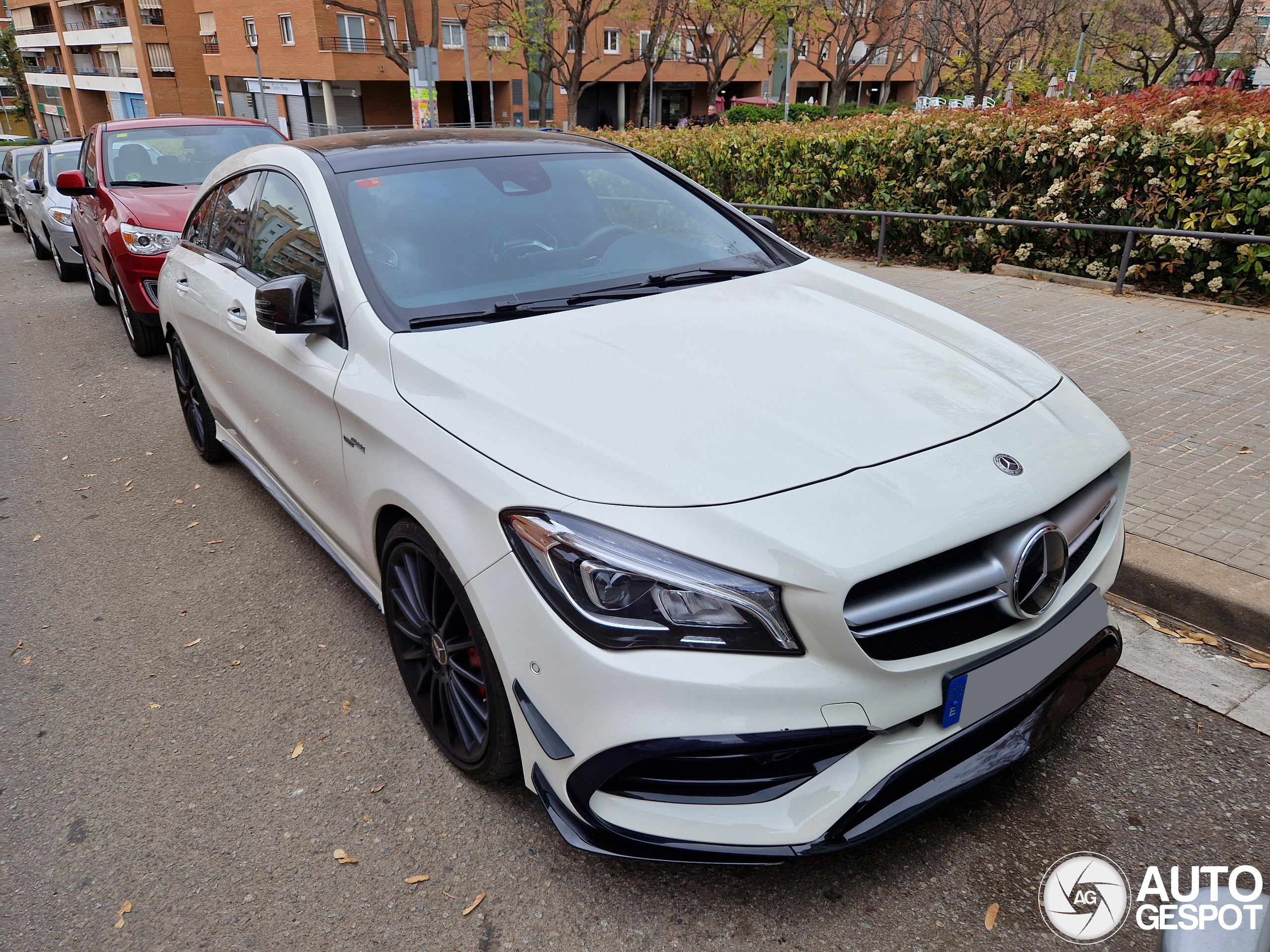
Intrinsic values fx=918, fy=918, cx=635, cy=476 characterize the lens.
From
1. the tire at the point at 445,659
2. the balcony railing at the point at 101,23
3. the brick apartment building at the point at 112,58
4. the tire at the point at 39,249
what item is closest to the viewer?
the tire at the point at 445,659

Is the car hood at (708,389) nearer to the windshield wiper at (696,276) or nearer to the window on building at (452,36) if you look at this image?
the windshield wiper at (696,276)

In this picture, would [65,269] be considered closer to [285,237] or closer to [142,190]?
[142,190]

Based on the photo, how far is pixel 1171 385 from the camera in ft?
18.4

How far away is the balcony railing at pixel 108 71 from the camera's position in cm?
5725

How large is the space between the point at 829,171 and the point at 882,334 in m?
8.40

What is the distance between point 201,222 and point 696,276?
9.78ft

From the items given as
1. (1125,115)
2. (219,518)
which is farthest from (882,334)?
(1125,115)

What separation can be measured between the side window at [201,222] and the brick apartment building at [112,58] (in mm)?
46425

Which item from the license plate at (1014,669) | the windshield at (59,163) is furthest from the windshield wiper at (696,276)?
the windshield at (59,163)

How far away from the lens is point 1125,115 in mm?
7828

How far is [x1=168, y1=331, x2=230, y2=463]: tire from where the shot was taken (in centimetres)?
504

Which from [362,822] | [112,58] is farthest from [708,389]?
[112,58]

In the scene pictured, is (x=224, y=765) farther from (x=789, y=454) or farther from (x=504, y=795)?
(x=789, y=454)

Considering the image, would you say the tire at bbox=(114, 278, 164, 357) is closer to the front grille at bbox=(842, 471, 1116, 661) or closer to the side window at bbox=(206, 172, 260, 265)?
the side window at bbox=(206, 172, 260, 265)
